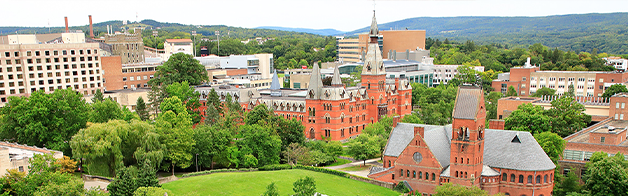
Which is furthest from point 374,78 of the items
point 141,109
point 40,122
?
point 40,122

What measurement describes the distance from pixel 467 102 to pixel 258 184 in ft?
85.4

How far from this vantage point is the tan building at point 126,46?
142m

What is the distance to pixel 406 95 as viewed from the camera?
107625 mm

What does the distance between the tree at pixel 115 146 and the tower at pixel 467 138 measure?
116 ft

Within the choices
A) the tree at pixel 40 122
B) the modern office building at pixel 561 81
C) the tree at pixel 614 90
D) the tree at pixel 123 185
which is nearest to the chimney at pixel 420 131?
the tree at pixel 123 185

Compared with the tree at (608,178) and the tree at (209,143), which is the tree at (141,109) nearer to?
the tree at (209,143)

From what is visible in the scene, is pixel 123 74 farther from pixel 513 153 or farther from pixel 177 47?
pixel 513 153

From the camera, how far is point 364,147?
74500 millimetres

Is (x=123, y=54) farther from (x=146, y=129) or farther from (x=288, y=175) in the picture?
(x=288, y=175)

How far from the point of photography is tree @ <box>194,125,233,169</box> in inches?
2726

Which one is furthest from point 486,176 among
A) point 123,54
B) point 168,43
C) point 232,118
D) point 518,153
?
point 168,43

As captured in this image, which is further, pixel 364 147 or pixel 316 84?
pixel 316 84

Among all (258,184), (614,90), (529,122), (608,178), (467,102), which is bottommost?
(258,184)

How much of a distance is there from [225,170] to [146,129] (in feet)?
38.6
